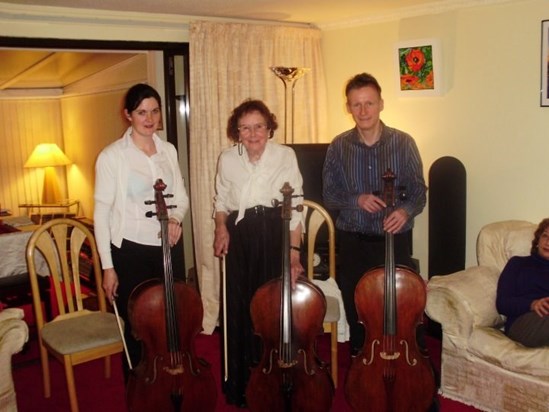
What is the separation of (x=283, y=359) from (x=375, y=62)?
2358mm

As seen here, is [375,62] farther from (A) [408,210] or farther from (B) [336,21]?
(A) [408,210]

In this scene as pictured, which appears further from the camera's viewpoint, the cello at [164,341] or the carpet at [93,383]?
the carpet at [93,383]

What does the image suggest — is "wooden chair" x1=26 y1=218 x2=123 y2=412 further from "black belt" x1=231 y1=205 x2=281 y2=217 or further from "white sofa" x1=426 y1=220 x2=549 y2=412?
"white sofa" x1=426 y1=220 x2=549 y2=412

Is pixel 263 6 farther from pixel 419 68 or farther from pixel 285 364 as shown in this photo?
pixel 285 364

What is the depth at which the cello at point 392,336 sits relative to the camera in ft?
7.66

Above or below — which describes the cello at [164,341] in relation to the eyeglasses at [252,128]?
below

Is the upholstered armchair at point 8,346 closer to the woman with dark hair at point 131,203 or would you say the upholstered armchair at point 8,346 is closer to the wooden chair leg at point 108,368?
the woman with dark hair at point 131,203

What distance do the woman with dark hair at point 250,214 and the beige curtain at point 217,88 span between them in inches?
48.3

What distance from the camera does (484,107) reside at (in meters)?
3.37

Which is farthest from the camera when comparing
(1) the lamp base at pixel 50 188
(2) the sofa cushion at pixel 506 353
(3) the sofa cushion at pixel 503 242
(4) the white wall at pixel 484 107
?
(1) the lamp base at pixel 50 188

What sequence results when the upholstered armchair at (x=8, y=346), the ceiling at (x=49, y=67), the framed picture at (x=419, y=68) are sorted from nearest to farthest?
the upholstered armchair at (x=8, y=346) → the framed picture at (x=419, y=68) → the ceiling at (x=49, y=67)

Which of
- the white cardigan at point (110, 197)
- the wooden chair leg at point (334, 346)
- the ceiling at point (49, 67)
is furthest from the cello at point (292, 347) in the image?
the ceiling at point (49, 67)

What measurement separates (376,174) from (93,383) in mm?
1869

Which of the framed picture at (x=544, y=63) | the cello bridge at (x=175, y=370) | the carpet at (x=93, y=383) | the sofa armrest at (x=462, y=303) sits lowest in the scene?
the carpet at (x=93, y=383)
